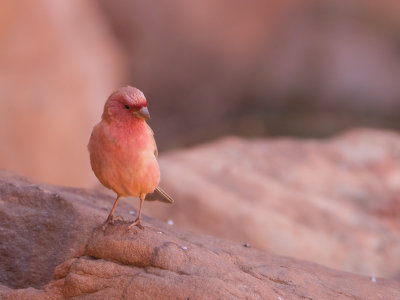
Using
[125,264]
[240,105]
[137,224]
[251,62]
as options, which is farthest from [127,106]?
[240,105]

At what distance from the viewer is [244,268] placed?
2.85 m

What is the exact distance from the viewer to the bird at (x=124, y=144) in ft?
8.69

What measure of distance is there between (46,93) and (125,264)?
5.42 m

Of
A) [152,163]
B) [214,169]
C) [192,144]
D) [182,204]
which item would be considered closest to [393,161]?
[214,169]

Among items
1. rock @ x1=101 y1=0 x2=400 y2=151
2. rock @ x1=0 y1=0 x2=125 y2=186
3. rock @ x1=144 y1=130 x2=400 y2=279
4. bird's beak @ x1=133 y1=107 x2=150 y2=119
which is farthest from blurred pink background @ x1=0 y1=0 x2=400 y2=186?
bird's beak @ x1=133 y1=107 x2=150 y2=119

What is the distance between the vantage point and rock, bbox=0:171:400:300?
2463mm

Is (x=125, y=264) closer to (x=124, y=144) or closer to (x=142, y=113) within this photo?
(x=124, y=144)

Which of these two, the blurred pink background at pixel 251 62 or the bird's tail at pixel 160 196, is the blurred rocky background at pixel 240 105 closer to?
the blurred pink background at pixel 251 62

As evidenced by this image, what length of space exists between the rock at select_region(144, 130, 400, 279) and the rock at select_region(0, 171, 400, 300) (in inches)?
80.0

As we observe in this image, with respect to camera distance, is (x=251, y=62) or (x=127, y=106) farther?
(x=251, y=62)

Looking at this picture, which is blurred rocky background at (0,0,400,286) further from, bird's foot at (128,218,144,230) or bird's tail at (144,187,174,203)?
bird's foot at (128,218,144,230)

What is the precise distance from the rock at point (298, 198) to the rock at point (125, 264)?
2.03 meters

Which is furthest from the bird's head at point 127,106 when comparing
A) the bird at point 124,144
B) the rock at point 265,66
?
the rock at point 265,66

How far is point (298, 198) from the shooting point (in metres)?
6.04
